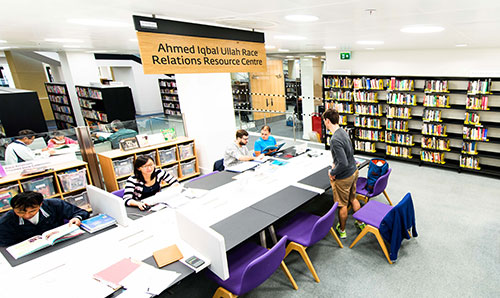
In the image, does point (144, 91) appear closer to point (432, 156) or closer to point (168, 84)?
point (168, 84)

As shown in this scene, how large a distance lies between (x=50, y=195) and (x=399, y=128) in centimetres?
706

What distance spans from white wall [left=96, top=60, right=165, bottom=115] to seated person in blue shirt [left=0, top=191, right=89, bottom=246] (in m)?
12.6

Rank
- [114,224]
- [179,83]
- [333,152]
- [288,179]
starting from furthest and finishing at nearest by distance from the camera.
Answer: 1. [179,83]
2. [288,179]
3. [333,152]
4. [114,224]

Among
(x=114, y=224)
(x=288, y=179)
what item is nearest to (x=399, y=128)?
(x=288, y=179)

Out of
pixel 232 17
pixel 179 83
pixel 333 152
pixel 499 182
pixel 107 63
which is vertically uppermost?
pixel 107 63

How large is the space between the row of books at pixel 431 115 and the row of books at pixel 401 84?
617 millimetres

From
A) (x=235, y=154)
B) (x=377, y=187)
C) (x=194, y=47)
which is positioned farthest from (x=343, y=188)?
(x=194, y=47)

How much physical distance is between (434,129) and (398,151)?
897 mm

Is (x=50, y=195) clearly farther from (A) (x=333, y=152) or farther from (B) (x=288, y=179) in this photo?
(A) (x=333, y=152)

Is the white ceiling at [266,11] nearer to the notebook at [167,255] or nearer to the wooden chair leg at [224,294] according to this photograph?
the notebook at [167,255]

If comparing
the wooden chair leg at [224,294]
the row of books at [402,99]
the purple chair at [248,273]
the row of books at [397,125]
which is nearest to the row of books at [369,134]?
the row of books at [397,125]

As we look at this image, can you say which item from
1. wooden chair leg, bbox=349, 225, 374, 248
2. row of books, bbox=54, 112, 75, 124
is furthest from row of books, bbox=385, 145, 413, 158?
row of books, bbox=54, 112, 75, 124

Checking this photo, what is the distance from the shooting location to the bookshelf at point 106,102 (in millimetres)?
8867

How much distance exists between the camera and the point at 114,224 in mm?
2688
